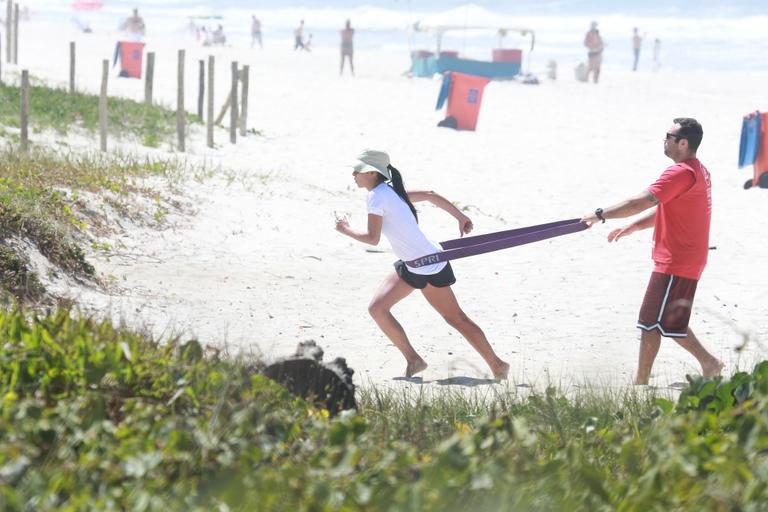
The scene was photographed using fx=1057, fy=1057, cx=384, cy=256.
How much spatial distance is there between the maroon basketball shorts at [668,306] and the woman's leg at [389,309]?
1480 mm

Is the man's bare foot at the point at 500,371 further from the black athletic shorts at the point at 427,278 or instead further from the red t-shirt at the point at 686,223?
the red t-shirt at the point at 686,223

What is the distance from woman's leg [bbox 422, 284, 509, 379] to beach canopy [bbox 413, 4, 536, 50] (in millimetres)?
39005

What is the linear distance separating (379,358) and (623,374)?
1.76m

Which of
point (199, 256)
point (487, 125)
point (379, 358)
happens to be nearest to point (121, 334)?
point (379, 358)

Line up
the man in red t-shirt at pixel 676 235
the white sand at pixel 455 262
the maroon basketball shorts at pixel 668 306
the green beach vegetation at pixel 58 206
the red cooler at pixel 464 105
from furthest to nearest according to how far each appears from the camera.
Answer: the red cooler at pixel 464 105 < the white sand at pixel 455 262 < the green beach vegetation at pixel 58 206 < the maroon basketball shorts at pixel 668 306 < the man in red t-shirt at pixel 676 235

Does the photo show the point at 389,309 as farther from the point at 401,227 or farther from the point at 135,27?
the point at 135,27

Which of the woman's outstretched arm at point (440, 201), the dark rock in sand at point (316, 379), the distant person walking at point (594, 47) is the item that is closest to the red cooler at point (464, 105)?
the woman's outstretched arm at point (440, 201)

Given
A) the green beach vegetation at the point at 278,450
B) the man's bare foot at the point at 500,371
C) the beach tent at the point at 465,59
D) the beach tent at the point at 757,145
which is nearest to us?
the green beach vegetation at the point at 278,450

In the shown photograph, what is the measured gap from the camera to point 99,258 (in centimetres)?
955

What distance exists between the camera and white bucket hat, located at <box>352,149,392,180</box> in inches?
259

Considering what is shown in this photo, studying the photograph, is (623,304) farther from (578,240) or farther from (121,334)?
(121,334)

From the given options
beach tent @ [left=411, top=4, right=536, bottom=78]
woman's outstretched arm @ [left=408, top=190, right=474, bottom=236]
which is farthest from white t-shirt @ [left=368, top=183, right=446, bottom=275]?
beach tent @ [left=411, top=4, right=536, bottom=78]

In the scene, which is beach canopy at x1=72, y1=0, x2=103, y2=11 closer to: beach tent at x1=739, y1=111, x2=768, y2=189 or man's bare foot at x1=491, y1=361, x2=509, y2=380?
beach tent at x1=739, y1=111, x2=768, y2=189

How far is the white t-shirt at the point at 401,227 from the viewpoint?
6598mm
